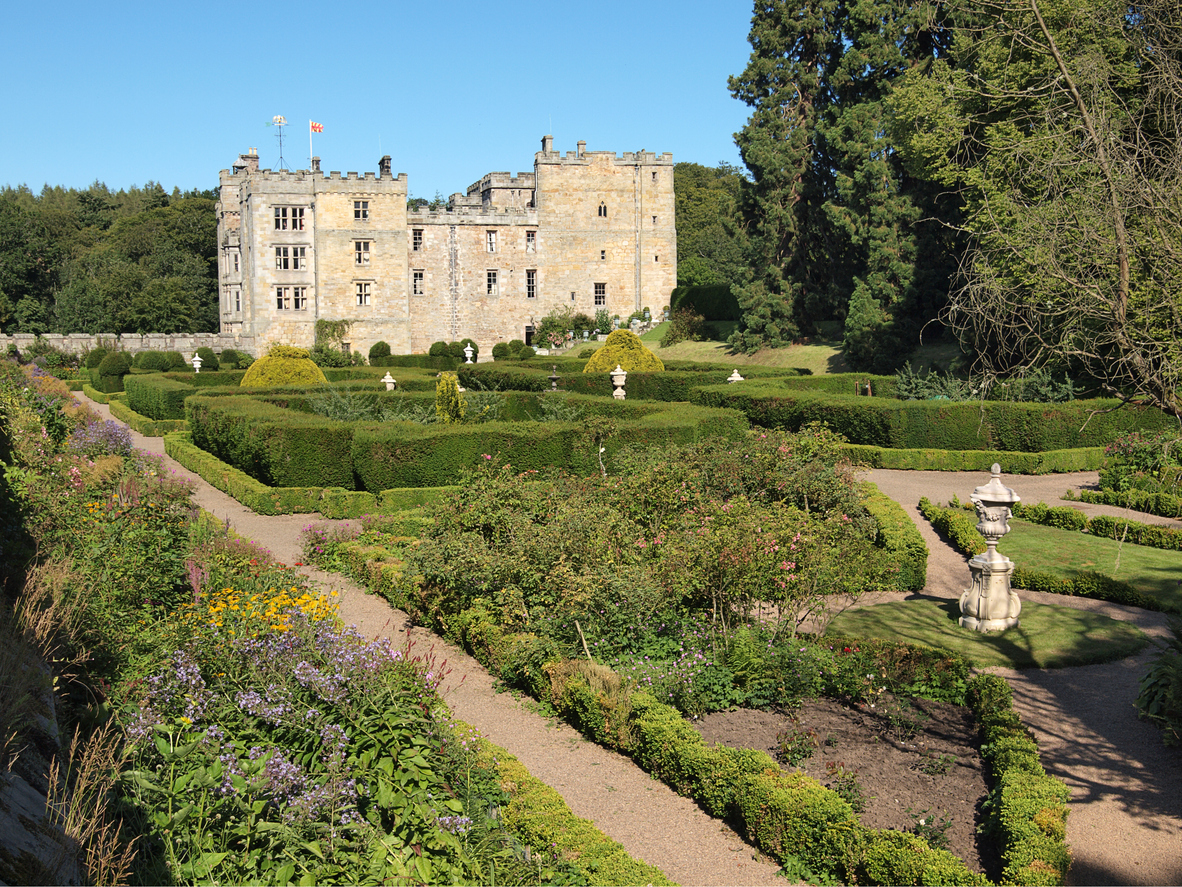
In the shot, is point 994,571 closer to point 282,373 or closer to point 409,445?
point 409,445

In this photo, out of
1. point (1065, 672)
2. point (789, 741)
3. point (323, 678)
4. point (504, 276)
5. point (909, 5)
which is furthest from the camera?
point (504, 276)

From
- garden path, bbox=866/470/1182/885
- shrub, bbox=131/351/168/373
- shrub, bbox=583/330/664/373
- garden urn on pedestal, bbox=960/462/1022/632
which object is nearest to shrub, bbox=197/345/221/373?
shrub, bbox=131/351/168/373

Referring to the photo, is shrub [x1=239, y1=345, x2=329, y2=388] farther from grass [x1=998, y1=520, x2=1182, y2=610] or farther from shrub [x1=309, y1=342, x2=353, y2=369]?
grass [x1=998, y1=520, x2=1182, y2=610]

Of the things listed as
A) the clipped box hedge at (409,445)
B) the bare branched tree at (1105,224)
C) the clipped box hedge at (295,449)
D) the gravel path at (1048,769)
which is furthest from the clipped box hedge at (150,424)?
the bare branched tree at (1105,224)

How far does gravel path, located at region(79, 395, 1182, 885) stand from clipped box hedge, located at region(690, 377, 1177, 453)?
28.4 ft

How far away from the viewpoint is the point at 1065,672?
27.0 feet

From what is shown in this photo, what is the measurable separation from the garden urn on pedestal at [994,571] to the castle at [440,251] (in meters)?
39.1

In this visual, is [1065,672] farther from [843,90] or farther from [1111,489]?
[843,90]

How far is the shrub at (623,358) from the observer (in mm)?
27469

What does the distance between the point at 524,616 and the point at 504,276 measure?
40.0m

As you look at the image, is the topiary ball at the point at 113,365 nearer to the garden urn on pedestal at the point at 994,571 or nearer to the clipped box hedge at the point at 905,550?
the clipped box hedge at the point at 905,550

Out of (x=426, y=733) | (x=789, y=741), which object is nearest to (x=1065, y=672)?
(x=789, y=741)

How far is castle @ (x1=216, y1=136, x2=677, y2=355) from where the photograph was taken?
144 feet

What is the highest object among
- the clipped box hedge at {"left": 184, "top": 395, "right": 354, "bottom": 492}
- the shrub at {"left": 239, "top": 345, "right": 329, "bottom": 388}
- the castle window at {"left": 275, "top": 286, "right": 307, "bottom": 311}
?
the castle window at {"left": 275, "top": 286, "right": 307, "bottom": 311}
